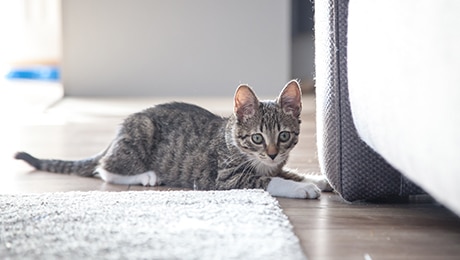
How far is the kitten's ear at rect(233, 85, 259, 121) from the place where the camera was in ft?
6.39

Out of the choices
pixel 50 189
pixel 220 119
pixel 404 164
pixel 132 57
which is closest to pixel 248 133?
pixel 220 119

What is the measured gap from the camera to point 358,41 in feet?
5.25

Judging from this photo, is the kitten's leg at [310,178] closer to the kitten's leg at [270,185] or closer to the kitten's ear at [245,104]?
the kitten's leg at [270,185]

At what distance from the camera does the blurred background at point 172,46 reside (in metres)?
5.02

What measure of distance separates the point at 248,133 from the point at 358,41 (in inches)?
18.0

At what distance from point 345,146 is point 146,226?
0.52 metres

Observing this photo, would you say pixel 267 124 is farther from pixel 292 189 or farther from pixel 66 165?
pixel 66 165

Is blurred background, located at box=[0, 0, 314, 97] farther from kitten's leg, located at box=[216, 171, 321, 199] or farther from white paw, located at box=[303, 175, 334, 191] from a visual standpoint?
kitten's leg, located at box=[216, 171, 321, 199]

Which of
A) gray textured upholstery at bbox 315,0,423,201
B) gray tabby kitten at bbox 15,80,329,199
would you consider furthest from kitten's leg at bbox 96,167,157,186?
gray textured upholstery at bbox 315,0,423,201

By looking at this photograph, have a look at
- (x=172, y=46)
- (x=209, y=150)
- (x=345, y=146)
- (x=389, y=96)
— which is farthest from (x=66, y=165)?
(x=172, y=46)

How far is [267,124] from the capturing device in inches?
76.7

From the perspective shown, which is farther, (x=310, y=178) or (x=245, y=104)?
(x=310, y=178)

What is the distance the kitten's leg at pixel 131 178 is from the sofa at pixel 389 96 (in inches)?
18.2

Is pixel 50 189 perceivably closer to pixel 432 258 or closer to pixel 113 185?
pixel 113 185
